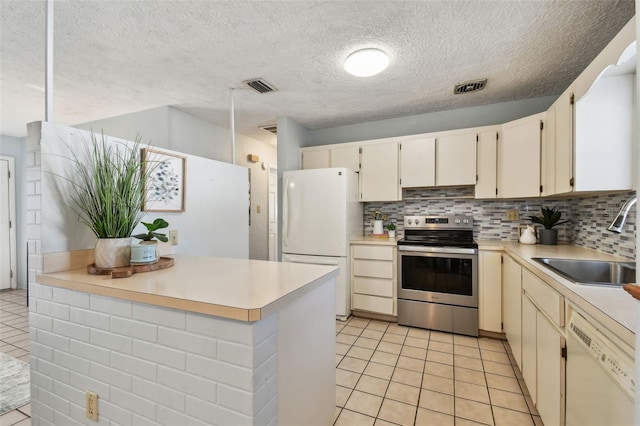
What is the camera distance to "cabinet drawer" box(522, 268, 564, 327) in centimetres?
125

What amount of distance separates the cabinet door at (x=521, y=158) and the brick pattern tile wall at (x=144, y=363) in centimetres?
270

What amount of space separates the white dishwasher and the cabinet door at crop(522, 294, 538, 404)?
47cm

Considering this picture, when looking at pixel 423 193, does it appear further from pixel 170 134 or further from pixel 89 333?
pixel 89 333

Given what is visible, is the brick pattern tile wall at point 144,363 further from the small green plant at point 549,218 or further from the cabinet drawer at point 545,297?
the small green plant at point 549,218

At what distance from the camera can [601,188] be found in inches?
64.4

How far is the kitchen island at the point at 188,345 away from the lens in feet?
2.91

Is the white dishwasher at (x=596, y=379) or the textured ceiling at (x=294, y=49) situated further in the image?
the textured ceiling at (x=294, y=49)

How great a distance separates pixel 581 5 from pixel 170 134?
3550mm

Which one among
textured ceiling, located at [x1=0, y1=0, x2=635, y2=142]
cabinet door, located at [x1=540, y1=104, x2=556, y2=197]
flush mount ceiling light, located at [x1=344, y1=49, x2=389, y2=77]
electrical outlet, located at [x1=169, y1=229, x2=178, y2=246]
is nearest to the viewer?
textured ceiling, located at [x1=0, y1=0, x2=635, y2=142]

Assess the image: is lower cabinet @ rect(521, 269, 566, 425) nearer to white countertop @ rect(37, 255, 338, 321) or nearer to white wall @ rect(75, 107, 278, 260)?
white countertop @ rect(37, 255, 338, 321)

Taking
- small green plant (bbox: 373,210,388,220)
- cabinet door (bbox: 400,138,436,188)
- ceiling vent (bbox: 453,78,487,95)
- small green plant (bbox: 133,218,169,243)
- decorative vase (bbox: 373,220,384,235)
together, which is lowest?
decorative vase (bbox: 373,220,384,235)

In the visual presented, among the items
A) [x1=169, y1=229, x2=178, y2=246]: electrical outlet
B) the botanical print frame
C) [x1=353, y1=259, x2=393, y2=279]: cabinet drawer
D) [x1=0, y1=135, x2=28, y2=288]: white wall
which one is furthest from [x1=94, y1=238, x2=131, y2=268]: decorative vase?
[x1=0, y1=135, x2=28, y2=288]: white wall

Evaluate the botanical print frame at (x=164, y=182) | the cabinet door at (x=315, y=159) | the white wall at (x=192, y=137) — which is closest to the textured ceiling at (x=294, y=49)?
the white wall at (x=192, y=137)

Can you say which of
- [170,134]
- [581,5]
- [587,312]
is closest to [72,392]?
[587,312]
